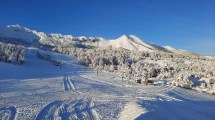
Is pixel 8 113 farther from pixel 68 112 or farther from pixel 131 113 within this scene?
pixel 131 113

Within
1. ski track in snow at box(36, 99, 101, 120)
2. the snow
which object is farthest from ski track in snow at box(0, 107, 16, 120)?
the snow

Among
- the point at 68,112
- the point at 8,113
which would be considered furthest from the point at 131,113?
the point at 8,113

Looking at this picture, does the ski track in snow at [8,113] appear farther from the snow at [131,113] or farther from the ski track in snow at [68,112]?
the snow at [131,113]

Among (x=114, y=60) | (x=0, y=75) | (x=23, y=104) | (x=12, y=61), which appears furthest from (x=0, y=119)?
(x=114, y=60)

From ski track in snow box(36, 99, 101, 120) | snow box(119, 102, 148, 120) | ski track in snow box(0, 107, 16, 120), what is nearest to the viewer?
ski track in snow box(0, 107, 16, 120)

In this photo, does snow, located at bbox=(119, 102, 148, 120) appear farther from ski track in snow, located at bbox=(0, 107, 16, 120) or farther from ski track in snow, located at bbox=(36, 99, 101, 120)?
ski track in snow, located at bbox=(0, 107, 16, 120)

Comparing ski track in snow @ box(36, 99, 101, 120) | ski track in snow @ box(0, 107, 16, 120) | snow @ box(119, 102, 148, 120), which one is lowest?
ski track in snow @ box(0, 107, 16, 120)

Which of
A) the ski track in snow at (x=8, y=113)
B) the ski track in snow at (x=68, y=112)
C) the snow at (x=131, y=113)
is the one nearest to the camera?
the ski track in snow at (x=8, y=113)

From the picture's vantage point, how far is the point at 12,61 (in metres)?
102

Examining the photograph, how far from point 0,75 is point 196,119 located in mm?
51572

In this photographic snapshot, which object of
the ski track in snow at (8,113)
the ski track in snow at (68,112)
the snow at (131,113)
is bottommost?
the ski track in snow at (8,113)

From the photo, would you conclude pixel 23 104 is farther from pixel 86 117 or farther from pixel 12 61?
pixel 12 61

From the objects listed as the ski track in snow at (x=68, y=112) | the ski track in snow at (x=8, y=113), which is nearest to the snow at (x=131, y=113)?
the ski track in snow at (x=68, y=112)

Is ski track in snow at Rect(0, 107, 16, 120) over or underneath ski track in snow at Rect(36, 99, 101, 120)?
underneath
